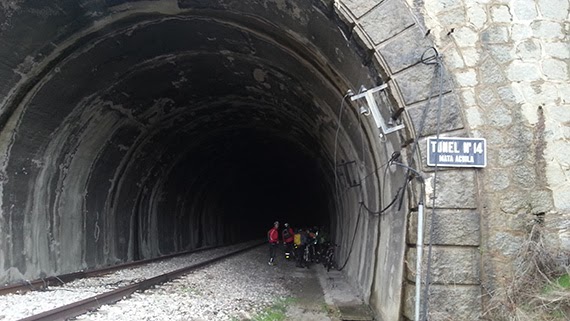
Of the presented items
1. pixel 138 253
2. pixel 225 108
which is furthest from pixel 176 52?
pixel 138 253

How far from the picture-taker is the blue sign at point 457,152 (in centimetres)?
496

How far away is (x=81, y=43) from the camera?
7.54 meters

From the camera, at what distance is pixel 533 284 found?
472cm

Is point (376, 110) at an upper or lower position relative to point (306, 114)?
lower

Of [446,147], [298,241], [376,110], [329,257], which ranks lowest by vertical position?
[329,257]

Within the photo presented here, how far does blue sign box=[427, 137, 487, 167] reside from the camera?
4.96 m

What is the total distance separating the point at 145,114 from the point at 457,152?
7.37 meters

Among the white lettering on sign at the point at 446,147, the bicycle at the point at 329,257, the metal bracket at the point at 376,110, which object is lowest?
the bicycle at the point at 329,257

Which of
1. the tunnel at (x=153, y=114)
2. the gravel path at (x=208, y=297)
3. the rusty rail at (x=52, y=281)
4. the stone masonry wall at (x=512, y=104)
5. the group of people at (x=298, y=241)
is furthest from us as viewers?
the group of people at (x=298, y=241)

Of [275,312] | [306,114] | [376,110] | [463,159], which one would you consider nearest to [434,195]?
[463,159]

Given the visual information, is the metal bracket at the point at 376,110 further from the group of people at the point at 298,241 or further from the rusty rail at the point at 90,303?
the group of people at the point at 298,241

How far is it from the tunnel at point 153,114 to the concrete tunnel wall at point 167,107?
3 cm

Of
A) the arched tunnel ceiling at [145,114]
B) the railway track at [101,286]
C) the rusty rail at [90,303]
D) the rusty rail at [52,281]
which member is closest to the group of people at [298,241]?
the railway track at [101,286]

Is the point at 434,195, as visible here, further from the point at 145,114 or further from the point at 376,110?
the point at 145,114
